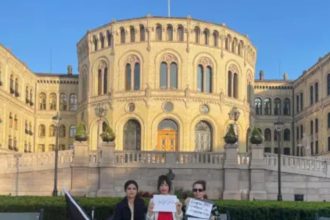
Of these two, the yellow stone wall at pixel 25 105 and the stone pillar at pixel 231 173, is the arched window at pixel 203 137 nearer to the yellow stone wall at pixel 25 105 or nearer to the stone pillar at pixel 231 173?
the yellow stone wall at pixel 25 105

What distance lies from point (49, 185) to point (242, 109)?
88.7 ft

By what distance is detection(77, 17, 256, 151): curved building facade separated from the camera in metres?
52.1

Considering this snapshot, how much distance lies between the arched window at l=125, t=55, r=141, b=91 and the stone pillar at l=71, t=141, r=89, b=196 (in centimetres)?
2087

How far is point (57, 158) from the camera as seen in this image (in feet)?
104

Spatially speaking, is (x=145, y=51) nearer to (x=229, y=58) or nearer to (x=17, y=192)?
(x=229, y=58)

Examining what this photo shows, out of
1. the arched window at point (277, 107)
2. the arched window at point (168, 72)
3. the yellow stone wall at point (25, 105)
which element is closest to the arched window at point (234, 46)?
the arched window at point (168, 72)

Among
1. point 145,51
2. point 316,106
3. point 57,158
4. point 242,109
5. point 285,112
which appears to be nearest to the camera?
point 57,158

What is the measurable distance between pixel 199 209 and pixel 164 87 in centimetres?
4426

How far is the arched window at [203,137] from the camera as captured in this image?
52.5m

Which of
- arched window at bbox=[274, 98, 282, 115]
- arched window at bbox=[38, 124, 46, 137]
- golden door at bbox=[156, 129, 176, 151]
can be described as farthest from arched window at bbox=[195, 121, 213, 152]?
arched window at bbox=[38, 124, 46, 137]

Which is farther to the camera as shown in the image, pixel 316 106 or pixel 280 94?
pixel 280 94

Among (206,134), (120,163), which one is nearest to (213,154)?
(120,163)

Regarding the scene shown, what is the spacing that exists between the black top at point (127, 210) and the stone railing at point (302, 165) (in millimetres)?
25664

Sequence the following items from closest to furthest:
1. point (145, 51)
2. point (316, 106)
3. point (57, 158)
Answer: point (57, 158) → point (145, 51) → point (316, 106)
